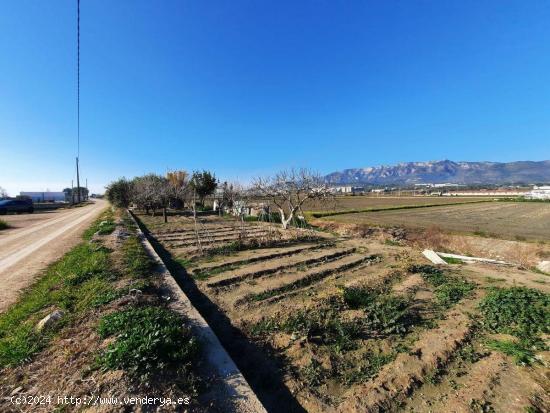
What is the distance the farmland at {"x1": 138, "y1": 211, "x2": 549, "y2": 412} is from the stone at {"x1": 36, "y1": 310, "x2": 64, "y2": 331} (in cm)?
253

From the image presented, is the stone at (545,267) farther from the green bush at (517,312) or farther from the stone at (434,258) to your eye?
the green bush at (517,312)

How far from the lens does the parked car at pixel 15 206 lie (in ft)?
100

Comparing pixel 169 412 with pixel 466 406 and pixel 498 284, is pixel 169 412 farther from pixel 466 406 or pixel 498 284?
pixel 498 284

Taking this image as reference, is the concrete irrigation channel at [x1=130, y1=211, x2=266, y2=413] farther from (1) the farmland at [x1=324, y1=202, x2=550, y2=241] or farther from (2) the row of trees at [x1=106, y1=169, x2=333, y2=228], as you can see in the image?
(1) the farmland at [x1=324, y1=202, x2=550, y2=241]

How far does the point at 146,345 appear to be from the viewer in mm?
3355

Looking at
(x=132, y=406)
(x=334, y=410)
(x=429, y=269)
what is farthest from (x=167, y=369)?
(x=429, y=269)

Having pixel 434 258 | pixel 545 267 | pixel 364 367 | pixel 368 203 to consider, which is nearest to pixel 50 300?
pixel 364 367

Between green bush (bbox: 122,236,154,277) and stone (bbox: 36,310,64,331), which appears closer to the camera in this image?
stone (bbox: 36,310,64,331)

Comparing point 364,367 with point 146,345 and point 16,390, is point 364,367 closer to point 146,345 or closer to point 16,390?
point 146,345

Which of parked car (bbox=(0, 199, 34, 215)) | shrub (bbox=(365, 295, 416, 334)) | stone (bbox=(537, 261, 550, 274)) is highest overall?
parked car (bbox=(0, 199, 34, 215))

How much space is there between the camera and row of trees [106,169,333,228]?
17828mm

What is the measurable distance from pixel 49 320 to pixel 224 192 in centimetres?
2842

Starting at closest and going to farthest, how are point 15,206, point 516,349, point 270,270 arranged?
point 516,349 < point 270,270 < point 15,206

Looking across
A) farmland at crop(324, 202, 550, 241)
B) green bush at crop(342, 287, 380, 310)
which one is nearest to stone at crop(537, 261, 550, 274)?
farmland at crop(324, 202, 550, 241)
